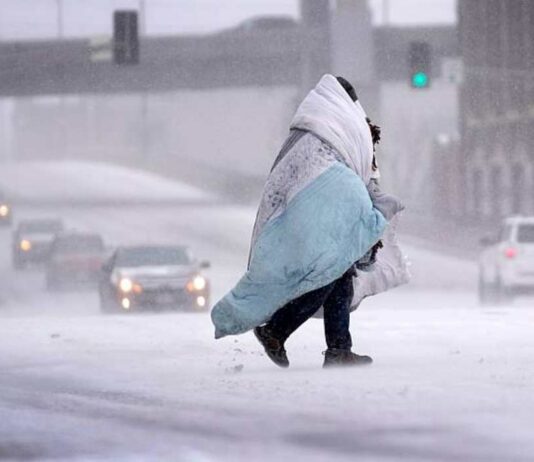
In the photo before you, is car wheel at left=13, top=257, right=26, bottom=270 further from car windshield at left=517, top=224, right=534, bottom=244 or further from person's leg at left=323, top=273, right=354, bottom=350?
person's leg at left=323, top=273, right=354, bottom=350

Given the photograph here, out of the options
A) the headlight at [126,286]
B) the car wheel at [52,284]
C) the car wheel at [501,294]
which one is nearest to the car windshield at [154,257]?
the headlight at [126,286]

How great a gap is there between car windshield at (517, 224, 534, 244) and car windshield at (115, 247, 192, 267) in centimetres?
603

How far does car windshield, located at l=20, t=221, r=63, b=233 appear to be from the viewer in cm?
5681

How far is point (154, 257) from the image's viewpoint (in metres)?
31.2

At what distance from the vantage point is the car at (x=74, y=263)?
4347 cm

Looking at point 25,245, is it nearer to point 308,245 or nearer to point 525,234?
point 525,234

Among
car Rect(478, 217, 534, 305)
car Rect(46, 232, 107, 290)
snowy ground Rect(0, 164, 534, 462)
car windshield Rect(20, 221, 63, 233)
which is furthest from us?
car windshield Rect(20, 221, 63, 233)

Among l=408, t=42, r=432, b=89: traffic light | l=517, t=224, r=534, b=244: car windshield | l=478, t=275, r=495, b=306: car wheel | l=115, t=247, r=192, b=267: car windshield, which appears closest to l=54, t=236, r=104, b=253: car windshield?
l=408, t=42, r=432, b=89: traffic light

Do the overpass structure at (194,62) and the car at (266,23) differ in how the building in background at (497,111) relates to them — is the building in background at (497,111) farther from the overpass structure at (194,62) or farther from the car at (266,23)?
the car at (266,23)

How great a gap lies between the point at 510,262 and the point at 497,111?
47725 mm

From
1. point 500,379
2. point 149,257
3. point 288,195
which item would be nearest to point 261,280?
point 288,195

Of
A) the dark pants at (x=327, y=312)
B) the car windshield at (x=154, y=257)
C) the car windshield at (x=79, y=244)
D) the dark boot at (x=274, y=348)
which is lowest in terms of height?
the car windshield at (x=79, y=244)

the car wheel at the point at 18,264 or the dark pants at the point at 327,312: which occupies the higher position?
the dark pants at the point at 327,312

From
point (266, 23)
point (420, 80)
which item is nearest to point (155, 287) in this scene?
point (420, 80)
